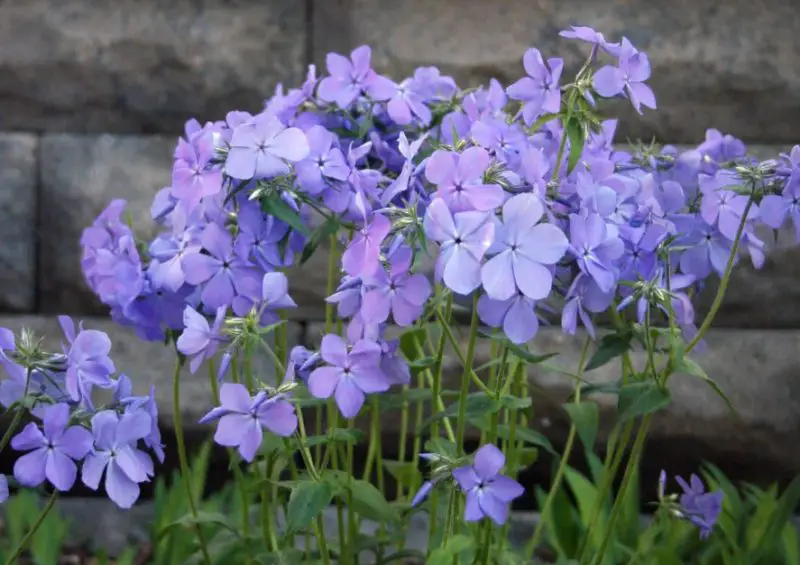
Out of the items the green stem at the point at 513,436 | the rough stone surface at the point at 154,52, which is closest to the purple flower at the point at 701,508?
the green stem at the point at 513,436

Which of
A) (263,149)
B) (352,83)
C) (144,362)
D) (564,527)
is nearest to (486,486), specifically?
(263,149)

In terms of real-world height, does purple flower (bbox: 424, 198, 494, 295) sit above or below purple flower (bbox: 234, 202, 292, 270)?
above

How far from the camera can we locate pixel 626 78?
1107 millimetres

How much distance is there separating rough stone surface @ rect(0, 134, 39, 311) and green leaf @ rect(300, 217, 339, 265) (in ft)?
3.13

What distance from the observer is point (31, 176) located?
1.90 meters

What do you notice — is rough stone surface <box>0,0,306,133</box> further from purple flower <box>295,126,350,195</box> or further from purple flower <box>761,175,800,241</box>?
purple flower <box>761,175,800,241</box>

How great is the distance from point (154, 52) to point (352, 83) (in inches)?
30.7

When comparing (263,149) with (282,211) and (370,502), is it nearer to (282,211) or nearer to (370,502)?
(282,211)

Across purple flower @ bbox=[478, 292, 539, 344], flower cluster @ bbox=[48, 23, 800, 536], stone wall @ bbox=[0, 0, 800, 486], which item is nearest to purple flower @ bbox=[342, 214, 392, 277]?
flower cluster @ bbox=[48, 23, 800, 536]

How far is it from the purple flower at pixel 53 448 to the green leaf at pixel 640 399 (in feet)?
1.75

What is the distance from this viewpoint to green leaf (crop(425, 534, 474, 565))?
3.38 feet

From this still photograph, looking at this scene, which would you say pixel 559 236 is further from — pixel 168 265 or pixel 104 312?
pixel 104 312

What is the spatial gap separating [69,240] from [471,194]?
119 centimetres

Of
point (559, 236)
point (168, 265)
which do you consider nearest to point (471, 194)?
point (559, 236)
